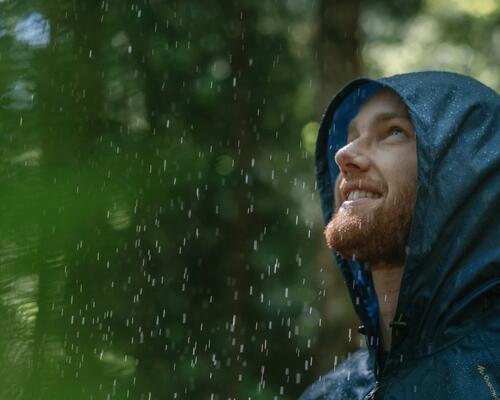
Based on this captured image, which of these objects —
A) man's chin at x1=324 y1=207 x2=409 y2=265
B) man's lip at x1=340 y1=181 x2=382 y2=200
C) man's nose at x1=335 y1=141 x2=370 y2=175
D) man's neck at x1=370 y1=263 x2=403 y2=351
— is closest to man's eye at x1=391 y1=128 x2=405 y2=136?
man's nose at x1=335 y1=141 x2=370 y2=175

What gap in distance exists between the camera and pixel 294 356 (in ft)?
25.7

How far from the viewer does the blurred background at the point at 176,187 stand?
0.82 metres

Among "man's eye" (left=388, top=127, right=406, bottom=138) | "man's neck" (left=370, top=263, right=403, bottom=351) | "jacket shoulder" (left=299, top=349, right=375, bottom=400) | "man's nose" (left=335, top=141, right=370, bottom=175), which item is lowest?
"jacket shoulder" (left=299, top=349, right=375, bottom=400)

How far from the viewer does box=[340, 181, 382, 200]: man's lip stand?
10.7ft

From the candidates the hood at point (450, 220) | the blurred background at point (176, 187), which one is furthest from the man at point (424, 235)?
the blurred background at point (176, 187)

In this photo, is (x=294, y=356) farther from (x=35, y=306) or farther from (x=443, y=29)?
(x=35, y=306)

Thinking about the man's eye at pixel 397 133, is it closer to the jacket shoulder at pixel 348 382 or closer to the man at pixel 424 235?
the man at pixel 424 235

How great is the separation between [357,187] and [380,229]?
247 mm

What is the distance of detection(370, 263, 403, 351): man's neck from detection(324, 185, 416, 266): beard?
0.08 meters

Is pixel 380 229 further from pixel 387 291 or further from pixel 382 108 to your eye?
pixel 382 108

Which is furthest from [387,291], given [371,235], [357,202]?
[357,202]

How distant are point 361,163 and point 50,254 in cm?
261

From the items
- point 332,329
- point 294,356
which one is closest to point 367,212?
point 332,329

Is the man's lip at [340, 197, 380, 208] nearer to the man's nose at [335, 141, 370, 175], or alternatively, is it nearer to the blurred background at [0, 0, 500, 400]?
the man's nose at [335, 141, 370, 175]
